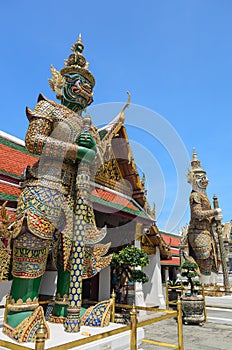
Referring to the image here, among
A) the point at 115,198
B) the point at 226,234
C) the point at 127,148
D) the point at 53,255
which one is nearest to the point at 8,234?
the point at 53,255

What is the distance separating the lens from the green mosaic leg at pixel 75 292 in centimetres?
339

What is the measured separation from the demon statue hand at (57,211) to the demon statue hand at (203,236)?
6995 mm

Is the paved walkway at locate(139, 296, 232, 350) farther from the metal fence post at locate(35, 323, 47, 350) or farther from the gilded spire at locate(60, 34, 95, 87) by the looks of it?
the gilded spire at locate(60, 34, 95, 87)

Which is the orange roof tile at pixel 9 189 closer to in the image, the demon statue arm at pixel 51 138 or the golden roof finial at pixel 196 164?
the demon statue arm at pixel 51 138

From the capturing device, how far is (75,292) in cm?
346

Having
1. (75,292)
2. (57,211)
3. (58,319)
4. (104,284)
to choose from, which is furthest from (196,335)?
(57,211)

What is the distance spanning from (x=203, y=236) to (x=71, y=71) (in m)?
8.23

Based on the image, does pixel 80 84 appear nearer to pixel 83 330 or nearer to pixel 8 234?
pixel 8 234

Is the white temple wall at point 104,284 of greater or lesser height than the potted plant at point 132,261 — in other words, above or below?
below

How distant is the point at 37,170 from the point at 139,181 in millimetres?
5418

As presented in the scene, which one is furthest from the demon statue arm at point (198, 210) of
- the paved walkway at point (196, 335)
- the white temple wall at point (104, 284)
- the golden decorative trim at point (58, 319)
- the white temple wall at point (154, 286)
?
the golden decorative trim at point (58, 319)

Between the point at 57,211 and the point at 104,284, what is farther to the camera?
the point at 104,284

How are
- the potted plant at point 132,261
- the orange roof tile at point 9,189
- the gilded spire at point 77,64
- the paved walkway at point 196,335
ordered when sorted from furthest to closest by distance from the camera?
the potted plant at point 132,261 < the orange roof tile at point 9,189 < the paved walkway at point 196,335 < the gilded spire at point 77,64

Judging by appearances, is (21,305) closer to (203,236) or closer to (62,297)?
(62,297)
